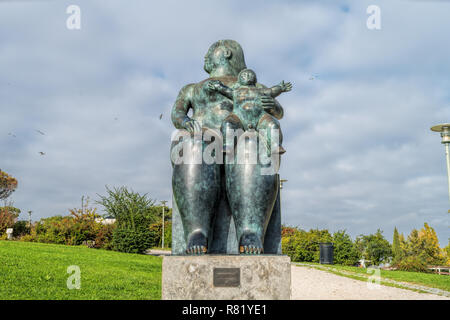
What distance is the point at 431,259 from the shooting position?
19250 millimetres

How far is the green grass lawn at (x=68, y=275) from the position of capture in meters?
6.84

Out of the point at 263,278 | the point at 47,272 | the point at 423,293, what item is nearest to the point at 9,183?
the point at 47,272

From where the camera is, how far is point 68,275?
8789mm

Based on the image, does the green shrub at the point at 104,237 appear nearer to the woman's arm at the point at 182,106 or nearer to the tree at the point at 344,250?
the tree at the point at 344,250

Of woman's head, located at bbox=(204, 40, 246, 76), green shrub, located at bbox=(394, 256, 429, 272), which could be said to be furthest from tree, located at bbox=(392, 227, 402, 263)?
woman's head, located at bbox=(204, 40, 246, 76)

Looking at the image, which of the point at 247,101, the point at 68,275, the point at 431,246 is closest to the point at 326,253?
the point at 431,246

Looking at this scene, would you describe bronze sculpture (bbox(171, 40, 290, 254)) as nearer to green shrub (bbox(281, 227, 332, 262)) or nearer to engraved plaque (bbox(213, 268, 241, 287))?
engraved plaque (bbox(213, 268, 241, 287))

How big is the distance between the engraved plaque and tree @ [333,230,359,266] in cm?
1551

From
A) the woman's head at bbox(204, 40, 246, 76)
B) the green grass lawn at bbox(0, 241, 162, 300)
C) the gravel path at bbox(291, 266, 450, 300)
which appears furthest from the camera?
the gravel path at bbox(291, 266, 450, 300)

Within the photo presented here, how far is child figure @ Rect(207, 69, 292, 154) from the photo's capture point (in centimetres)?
357

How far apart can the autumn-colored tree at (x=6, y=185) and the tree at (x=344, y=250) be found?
120 ft

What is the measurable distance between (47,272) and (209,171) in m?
6.89

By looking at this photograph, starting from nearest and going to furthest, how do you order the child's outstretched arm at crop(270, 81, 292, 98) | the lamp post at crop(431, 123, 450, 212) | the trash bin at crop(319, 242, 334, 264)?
the child's outstretched arm at crop(270, 81, 292, 98) < the lamp post at crop(431, 123, 450, 212) < the trash bin at crop(319, 242, 334, 264)

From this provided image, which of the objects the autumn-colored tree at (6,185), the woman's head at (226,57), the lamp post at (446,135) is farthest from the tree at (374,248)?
the autumn-colored tree at (6,185)
